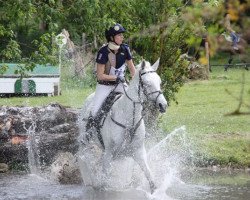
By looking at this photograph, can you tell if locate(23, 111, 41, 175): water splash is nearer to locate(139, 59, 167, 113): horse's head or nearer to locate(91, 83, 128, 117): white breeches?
locate(91, 83, 128, 117): white breeches

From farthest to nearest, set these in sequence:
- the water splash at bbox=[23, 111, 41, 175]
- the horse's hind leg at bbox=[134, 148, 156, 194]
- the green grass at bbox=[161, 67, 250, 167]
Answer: the green grass at bbox=[161, 67, 250, 167]
the water splash at bbox=[23, 111, 41, 175]
the horse's hind leg at bbox=[134, 148, 156, 194]

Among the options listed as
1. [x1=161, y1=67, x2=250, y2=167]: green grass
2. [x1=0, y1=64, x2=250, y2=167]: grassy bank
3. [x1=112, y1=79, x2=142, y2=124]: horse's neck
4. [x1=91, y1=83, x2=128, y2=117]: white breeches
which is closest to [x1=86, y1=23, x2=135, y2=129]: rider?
[x1=91, y1=83, x2=128, y2=117]: white breeches

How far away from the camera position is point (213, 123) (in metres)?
17.2

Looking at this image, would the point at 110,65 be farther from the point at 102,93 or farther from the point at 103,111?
the point at 103,111

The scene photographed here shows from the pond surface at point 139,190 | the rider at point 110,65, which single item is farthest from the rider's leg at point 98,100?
the pond surface at point 139,190

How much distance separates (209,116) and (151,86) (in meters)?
9.18

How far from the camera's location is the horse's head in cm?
933

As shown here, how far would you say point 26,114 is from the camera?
14.0 metres

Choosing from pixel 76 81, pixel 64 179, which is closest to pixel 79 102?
pixel 76 81

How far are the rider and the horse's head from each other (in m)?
0.64

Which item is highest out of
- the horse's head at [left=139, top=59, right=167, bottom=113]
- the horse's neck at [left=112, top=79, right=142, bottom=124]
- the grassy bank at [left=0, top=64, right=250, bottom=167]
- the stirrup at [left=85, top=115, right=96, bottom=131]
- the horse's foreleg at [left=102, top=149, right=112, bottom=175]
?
the horse's head at [left=139, top=59, right=167, bottom=113]

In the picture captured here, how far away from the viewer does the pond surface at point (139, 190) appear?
10.4 m

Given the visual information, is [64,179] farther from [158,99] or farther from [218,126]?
[218,126]

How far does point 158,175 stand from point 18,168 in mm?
3141
